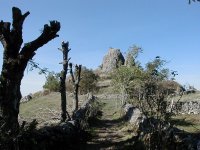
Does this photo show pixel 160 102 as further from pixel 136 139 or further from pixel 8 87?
pixel 8 87

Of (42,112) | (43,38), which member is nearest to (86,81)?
(42,112)

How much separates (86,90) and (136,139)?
66893 mm

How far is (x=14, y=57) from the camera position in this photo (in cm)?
1562

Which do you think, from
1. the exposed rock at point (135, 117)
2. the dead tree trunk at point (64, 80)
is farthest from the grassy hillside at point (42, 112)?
the exposed rock at point (135, 117)

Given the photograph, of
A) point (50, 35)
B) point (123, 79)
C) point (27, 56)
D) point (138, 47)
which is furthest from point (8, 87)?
point (138, 47)

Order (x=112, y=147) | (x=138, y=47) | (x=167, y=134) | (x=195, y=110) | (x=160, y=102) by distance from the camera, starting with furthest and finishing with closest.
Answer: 1. (x=138, y=47)
2. (x=195, y=110)
3. (x=112, y=147)
4. (x=160, y=102)
5. (x=167, y=134)

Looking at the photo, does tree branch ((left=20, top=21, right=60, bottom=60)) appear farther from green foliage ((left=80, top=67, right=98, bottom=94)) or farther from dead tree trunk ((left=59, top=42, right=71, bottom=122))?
green foliage ((left=80, top=67, right=98, bottom=94))

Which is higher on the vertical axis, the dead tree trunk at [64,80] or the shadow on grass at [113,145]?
the dead tree trunk at [64,80]

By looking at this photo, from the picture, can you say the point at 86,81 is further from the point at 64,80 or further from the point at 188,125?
the point at 64,80

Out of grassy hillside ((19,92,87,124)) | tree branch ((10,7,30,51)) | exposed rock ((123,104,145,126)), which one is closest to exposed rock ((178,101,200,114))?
exposed rock ((123,104,145,126))

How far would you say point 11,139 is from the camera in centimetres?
1174

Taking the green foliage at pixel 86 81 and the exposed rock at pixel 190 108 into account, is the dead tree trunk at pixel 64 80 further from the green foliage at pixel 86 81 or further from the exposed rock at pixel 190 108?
→ the green foliage at pixel 86 81

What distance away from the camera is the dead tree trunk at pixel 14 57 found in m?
15.3

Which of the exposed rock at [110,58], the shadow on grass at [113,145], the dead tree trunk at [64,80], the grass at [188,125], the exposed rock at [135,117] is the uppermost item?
the exposed rock at [110,58]
